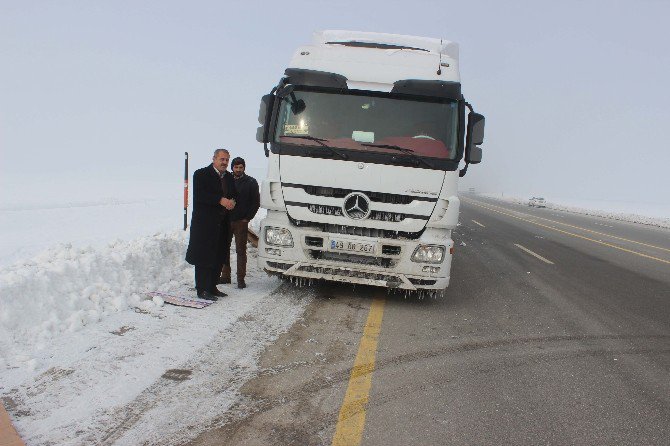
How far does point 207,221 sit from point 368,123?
223cm

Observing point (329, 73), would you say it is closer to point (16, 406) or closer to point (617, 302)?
point (16, 406)

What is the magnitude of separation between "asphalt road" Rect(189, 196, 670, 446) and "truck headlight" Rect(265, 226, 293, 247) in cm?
86

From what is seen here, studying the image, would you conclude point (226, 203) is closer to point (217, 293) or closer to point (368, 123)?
point (217, 293)

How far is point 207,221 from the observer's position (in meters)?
5.88

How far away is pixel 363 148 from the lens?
5945mm

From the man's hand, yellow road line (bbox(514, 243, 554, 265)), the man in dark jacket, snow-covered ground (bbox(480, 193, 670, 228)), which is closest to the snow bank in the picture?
the man in dark jacket

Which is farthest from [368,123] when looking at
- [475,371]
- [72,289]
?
[72,289]

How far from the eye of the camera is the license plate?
19.2ft

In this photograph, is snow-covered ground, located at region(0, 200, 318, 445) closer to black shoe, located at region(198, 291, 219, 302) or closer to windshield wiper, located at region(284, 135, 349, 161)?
black shoe, located at region(198, 291, 219, 302)

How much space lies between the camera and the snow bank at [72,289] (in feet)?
13.8

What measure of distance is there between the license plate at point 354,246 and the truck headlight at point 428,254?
0.51 m

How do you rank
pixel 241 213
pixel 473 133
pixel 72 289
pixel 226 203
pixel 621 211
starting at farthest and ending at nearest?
pixel 621 211 < pixel 241 213 < pixel 473 133 < pixel 226 203 < pixel 72 289

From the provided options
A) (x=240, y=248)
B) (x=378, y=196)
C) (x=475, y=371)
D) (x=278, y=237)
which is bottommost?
(x=475, y=371)

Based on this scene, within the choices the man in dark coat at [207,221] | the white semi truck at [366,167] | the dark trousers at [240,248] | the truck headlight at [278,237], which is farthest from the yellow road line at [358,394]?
the dark trousers at [240,248]
